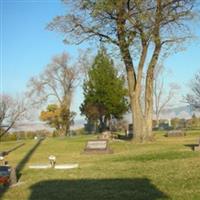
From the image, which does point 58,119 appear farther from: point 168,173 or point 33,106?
point 168,173

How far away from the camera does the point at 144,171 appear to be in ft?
54.0

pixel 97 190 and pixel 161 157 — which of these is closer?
pixel 97 190

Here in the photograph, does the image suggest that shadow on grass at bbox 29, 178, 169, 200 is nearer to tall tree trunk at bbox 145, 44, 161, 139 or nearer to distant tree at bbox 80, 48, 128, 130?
tall tree trunk at bbox 145, 44, 161, 139

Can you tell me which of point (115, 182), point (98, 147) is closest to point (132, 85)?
point (98, 147)

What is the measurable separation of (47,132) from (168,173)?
2387 inches

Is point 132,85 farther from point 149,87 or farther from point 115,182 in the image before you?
point 115,182

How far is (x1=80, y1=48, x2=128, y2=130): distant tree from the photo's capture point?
59.1 metres

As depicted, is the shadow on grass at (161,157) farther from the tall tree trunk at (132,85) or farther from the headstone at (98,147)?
the tall tree trunk at (132,85)

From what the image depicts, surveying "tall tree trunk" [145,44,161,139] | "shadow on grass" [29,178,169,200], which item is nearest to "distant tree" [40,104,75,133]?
"tall tree trunk" [145,44,161,139]

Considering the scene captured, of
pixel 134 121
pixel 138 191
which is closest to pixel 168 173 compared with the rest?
pixel 138 191

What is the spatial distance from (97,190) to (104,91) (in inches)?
1842

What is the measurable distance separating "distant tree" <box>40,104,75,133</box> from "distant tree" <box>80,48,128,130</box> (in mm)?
15567

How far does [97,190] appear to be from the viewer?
508 inches

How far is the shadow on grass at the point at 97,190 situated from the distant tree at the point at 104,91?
144 feet
